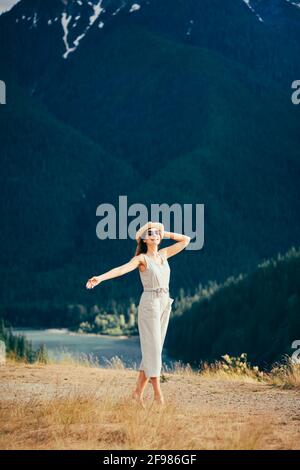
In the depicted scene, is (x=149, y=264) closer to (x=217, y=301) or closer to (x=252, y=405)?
(x=252, y=405)

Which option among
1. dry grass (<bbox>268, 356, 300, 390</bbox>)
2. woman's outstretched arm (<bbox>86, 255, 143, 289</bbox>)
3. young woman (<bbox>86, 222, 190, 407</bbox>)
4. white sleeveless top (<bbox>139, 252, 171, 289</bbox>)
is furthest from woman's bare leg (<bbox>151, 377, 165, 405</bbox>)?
dry grass (<bbox>268, 356, 300, 390</bbox>)

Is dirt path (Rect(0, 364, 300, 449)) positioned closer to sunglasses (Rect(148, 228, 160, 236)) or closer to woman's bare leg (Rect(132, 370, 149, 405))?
woman's bare leg (Rect(132, 370, 149, 405))

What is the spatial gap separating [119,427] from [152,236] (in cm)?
329

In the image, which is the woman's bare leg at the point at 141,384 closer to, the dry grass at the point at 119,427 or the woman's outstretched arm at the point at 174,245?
the dry grass at the point at 119,427

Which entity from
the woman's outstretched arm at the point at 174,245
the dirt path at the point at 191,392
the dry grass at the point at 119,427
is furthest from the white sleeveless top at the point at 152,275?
the dirt path at the point at 191,392

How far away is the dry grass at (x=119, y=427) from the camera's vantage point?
1116cm

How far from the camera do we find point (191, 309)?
188250 mm

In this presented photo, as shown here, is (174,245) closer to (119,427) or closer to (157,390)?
(157,390)

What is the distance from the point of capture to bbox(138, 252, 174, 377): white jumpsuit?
1368cm

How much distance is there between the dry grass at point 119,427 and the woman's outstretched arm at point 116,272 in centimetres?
205

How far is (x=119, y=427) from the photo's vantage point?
39.8 feet

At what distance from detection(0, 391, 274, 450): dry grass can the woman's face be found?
2.65 m
